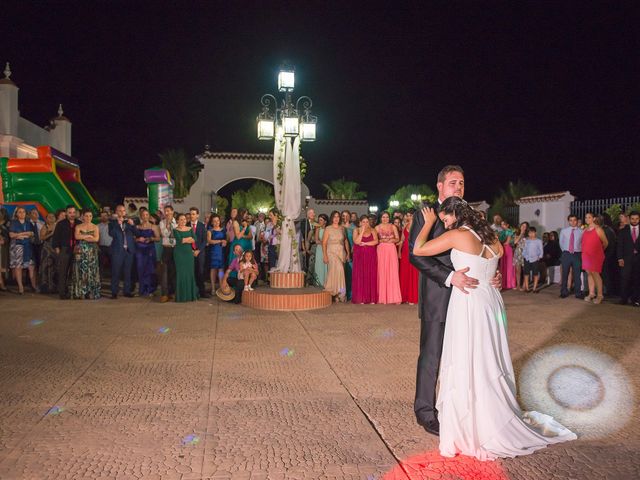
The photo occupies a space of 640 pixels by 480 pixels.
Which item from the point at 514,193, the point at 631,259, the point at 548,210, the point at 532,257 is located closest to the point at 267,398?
the point at 631,259

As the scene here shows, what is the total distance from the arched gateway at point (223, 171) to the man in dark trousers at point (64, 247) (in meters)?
19.3

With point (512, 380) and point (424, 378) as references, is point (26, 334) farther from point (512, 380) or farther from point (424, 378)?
point (512, 380)

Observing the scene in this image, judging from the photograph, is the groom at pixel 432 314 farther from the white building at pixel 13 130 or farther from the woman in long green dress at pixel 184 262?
the white building at pixel 13 130

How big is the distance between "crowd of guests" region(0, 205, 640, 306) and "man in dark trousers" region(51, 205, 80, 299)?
20 mm

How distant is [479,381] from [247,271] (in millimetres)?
7193

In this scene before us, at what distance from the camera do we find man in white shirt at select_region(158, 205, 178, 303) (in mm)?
10383

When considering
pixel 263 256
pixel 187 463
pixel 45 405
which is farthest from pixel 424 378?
pixel 263 256

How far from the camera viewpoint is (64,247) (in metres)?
10.9

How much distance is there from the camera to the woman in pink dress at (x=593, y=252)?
10734 millimetres

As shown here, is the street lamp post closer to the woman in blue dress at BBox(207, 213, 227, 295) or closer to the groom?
the woman in blue dress at BBox(207, 213, 227, 295)

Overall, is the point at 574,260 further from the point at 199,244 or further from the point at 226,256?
the point at 199,244

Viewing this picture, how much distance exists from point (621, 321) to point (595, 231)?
9.55 ft

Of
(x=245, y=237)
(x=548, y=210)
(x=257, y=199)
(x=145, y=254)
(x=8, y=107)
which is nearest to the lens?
(x=145, y=254)

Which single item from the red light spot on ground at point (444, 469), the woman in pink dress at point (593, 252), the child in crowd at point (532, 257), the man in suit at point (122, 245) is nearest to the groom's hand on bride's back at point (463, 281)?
the red light spot on ground at point (444, 469)
